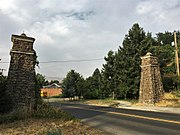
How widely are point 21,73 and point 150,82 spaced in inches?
602

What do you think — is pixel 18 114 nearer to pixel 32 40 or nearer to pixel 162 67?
pixel 32 40

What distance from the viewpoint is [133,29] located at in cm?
3616

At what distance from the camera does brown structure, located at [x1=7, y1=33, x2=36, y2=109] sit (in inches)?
545

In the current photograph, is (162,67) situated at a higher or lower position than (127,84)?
higher

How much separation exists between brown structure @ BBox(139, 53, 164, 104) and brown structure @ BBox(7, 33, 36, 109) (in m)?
14.5

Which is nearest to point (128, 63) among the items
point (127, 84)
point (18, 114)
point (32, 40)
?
point (127, 84)

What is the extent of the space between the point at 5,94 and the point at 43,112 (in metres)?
2.49

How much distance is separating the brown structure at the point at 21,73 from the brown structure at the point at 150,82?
14520mm

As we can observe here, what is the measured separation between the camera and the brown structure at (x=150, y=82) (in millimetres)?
24734

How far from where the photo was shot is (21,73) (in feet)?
46.7

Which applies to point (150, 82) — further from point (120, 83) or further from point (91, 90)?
point (91, 90)

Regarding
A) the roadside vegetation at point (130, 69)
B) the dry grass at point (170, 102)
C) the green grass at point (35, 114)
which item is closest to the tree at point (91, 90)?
the roadside vegetation at point (130, 69)

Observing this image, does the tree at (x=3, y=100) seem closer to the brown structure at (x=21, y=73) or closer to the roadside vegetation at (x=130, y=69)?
the brown structure at (x=21, y=73)

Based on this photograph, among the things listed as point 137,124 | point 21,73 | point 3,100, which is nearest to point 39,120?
point 3,100
